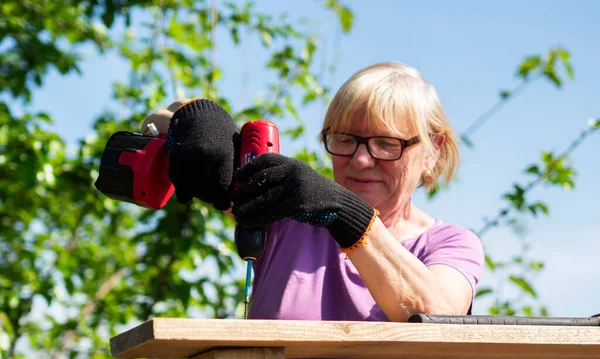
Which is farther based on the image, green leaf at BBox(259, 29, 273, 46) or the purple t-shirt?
green leaf at BBox(259, 29, 273, 46)

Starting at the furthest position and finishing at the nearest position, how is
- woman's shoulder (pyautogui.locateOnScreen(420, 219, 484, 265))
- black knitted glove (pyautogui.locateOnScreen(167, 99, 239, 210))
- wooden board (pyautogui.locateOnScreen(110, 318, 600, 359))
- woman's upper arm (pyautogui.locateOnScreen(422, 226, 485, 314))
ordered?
woman's shoulder (pyautogui.locateOnScreen(420, 219, 484, 265)), woman's upper arm (pyautogui.locateOnScreen(422, 226, 485, 314)), black knitted glove (pyautogui.locateOnScreen(167, 99, 239, 210)), wooden board (pyautogui.locateOnScreen(110, 318, 600, 359))

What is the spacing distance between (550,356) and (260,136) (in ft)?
2.60

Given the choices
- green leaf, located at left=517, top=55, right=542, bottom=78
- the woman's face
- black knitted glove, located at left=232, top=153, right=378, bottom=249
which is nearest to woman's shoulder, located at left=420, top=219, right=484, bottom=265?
the woman's face

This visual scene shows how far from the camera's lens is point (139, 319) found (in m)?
3.86

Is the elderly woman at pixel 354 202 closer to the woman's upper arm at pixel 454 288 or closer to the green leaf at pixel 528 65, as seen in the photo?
the woman's upper arm at pixel 454 288

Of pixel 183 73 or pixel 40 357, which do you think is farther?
pixel 40 357

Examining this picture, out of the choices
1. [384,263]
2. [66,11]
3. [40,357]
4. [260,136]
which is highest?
[66,11]

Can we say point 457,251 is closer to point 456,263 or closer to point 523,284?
point 456,263

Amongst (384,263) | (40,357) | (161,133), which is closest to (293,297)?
(384,263)

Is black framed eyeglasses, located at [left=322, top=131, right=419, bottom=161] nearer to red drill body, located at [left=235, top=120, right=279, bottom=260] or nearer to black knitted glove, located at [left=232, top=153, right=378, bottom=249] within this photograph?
red drill body, located at [left=235, top=120, right=279, bottom=260]

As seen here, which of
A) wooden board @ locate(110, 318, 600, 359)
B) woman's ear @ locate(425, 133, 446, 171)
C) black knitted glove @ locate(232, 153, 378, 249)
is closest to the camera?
wooden board @ locate(110, 318, 600, 359)

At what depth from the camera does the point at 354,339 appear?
109 centimetres

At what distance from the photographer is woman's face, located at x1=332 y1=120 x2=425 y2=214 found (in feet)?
6.24

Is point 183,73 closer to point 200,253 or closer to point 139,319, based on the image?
point 200,253
